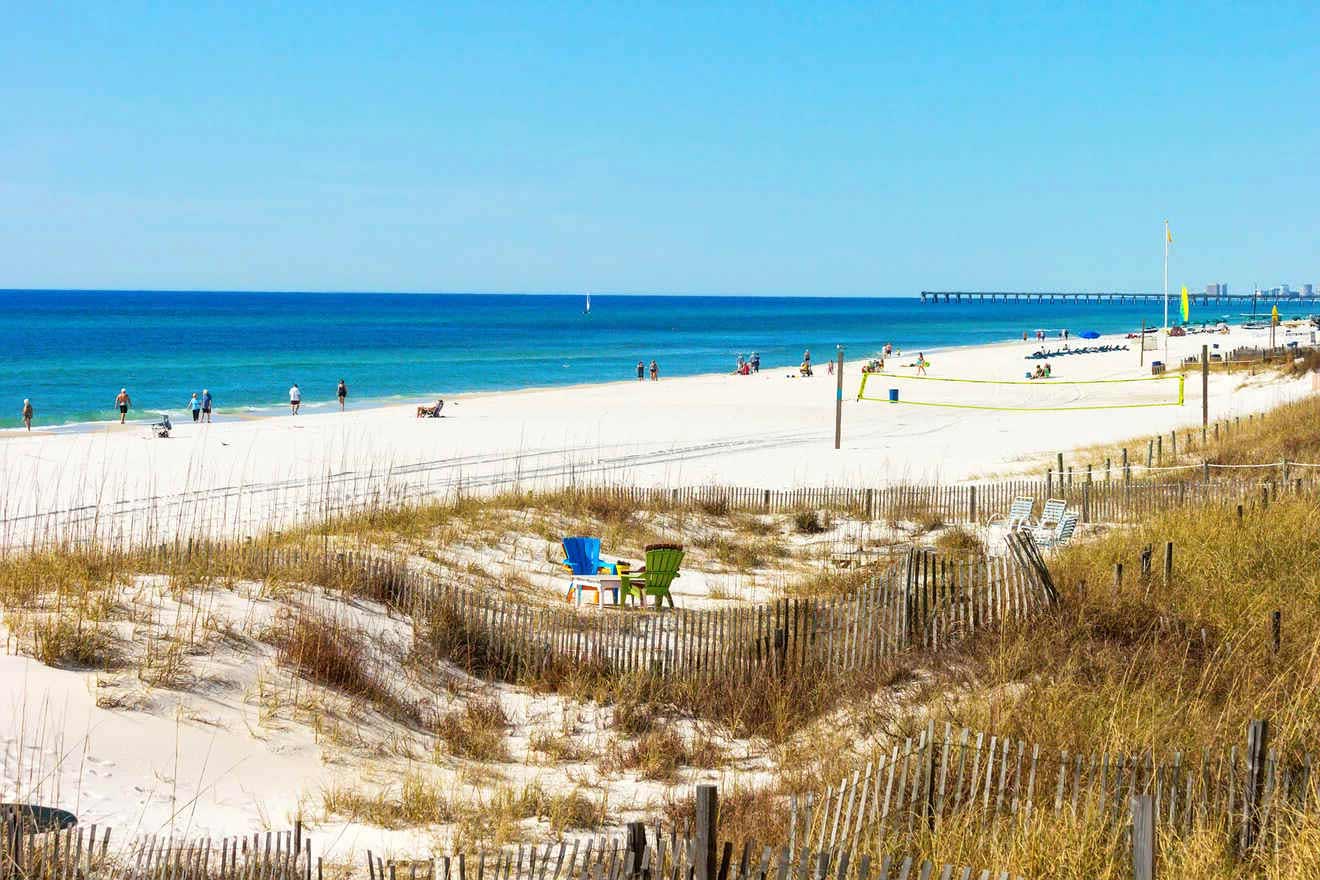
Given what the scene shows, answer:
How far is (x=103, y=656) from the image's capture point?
348 inches

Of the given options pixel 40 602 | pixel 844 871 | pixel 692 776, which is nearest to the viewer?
pixel 844 871

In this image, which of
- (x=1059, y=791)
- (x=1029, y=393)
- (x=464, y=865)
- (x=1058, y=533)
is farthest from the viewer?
(x=1029, y=393)

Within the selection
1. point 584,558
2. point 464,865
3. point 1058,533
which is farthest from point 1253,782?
point 1058,533

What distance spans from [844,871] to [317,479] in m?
23.1

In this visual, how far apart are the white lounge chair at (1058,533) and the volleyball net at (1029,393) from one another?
97.4 ft

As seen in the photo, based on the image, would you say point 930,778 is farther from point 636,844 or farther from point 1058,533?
point 1058,533

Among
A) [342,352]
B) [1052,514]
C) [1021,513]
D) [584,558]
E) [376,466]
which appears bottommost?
[376,466]

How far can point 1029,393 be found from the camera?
54625 millimetres

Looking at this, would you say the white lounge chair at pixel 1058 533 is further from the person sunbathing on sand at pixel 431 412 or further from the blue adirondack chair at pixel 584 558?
the person sunbathing on sand at pixel 431 412

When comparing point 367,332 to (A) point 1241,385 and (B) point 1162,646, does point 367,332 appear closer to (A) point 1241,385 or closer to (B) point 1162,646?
(A) point 1241,385

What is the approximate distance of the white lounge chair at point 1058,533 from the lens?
15922 mm

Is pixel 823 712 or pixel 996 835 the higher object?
pixel 996 835

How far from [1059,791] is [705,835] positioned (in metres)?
1.89

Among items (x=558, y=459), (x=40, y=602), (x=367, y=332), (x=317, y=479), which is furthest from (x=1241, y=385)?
(x=367, y=332)
